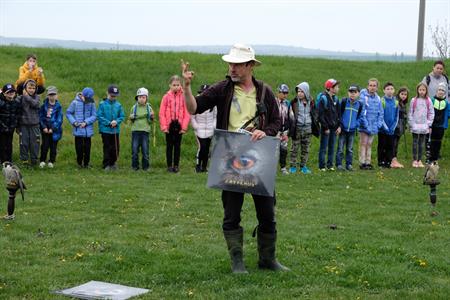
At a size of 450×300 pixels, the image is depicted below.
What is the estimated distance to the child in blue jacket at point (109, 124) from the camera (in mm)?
17109

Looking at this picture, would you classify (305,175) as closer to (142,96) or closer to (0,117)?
(142,96)

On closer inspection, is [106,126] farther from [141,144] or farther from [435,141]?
[435,141]

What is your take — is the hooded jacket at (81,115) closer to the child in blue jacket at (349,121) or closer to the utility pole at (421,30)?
the child in blue jacket at (349,121)

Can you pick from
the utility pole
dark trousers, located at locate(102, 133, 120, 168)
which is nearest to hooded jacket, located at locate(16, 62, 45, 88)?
dark trousers, located at locate(102, 133, 120, 168)

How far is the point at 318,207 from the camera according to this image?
12547 millimetres

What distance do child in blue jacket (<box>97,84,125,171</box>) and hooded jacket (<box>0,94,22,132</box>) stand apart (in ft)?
6.04

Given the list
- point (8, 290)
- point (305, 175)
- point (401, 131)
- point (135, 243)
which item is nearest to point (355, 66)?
point (401, 131)

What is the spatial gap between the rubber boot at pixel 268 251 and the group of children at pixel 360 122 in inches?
328

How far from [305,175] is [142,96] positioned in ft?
13.5

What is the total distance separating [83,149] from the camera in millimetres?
17359

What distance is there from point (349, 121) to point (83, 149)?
6.18 metres

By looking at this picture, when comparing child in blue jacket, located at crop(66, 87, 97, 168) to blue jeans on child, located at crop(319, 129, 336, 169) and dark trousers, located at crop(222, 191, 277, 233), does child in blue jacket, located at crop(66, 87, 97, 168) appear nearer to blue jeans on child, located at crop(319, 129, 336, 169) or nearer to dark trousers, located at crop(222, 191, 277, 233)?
blue jeans on child, located at crop(319, 129, 336, 169)

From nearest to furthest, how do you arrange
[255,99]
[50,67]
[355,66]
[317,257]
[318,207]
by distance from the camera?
[255,99] → [317,257] → [318,207] → [50,67] → [355,66]

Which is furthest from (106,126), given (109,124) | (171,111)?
(171,111)
